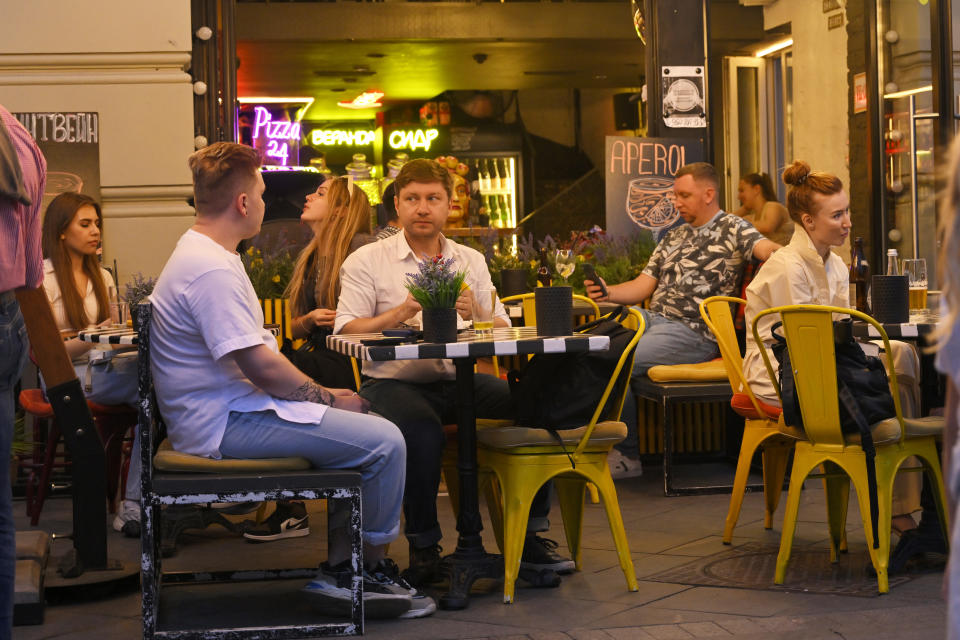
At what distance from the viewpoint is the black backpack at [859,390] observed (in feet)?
12.2

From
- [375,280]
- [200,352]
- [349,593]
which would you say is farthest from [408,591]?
[375,280]

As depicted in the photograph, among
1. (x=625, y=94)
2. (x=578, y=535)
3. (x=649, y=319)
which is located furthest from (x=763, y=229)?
(x=625, y=94)

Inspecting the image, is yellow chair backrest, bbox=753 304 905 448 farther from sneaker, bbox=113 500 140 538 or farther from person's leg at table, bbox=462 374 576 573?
sneaker, bbox=113 500 140 538

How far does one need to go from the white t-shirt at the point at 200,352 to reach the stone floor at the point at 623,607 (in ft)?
2.14

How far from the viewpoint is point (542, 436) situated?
372 centimetres

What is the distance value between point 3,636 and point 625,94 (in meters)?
14.8

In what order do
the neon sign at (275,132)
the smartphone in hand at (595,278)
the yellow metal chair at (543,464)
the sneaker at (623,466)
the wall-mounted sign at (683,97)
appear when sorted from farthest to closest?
the neon sign at (275,132), the wall-mounted sign at (683,97), the sneaker at (623,466), the smartphone in hand at (595,278), the yellow metal chair at (543,464)

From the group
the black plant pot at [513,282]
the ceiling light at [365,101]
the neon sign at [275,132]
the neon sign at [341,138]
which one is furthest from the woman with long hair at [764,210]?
the neon sign at [341,138]

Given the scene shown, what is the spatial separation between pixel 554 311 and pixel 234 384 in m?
1.04

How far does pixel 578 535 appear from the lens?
4.07 meters

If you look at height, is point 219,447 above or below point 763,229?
below

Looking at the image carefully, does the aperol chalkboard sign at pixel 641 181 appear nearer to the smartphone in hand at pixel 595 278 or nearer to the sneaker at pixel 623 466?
the smartphone in hand at pixel 595 278

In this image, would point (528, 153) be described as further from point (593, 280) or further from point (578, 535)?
point (578, 535)

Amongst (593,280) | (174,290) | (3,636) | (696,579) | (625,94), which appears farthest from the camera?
(625,94)
